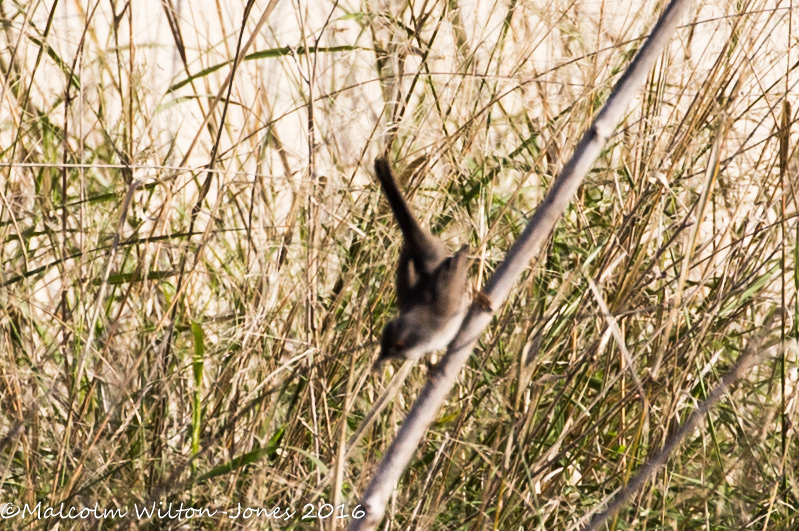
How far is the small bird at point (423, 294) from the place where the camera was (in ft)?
6.95

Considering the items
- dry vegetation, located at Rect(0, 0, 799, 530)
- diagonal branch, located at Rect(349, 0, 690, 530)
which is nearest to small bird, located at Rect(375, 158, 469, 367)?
dry vegetation, located at Rect(0, 0, 799, 530)

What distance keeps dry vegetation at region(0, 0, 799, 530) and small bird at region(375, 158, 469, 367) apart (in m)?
0.09

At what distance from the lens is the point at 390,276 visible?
93.4 inches

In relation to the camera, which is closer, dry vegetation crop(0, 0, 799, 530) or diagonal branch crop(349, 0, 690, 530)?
diagonal branch crop(349, 0, 690, 530)

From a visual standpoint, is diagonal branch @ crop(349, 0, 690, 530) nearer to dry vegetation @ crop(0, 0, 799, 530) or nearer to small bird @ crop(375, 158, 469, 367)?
dry vegetation @ crop(0, 0, 799, 530)

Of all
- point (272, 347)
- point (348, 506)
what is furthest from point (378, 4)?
point (348, 506)

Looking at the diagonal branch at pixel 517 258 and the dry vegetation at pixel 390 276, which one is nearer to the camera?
the diagonal branch at pixel 517 258

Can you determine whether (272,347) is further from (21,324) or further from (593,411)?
(593,411)

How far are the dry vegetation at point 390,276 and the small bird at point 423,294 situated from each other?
87mm

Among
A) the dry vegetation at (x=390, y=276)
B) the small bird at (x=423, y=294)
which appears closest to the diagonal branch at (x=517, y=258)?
the dry vegetation at (x=390, y=276)

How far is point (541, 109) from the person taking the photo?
94.9 inches

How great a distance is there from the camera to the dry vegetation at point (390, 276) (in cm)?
206

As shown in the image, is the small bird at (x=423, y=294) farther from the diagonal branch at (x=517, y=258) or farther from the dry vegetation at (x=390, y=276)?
the diagonal branch at (x=517, y=258)

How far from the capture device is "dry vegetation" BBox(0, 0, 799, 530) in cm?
206
